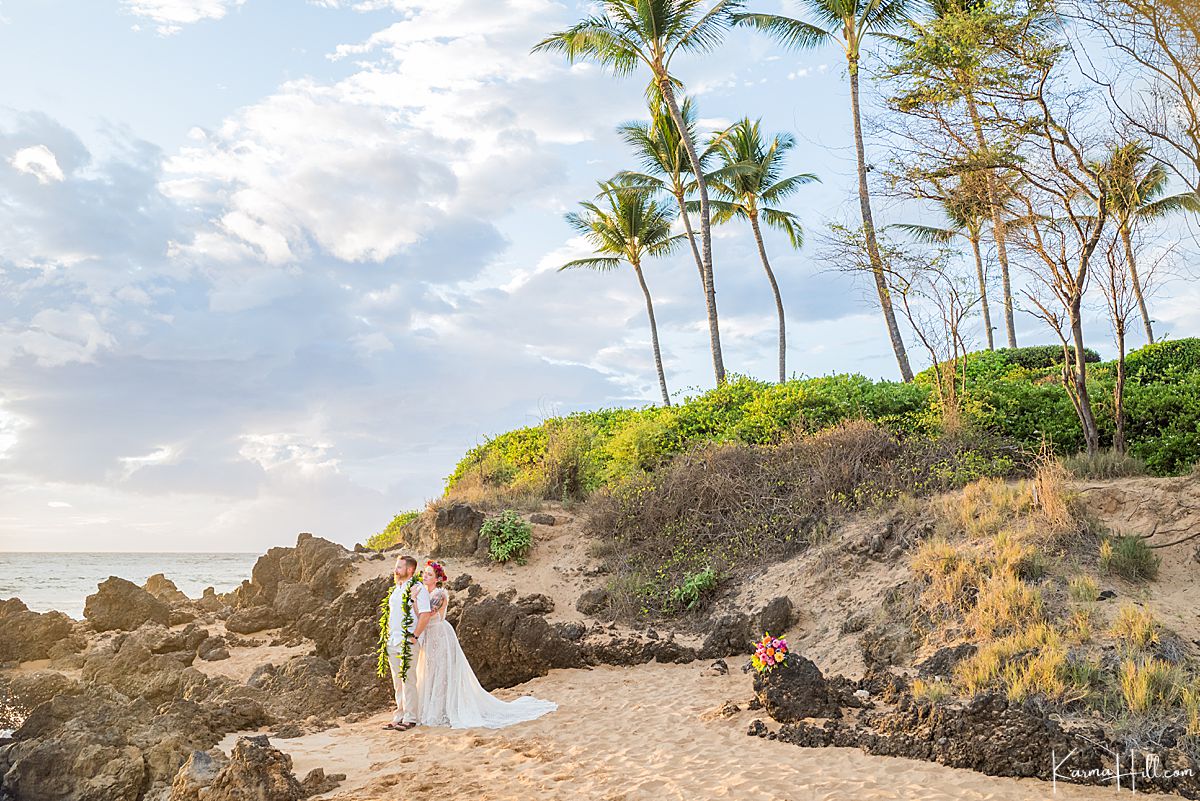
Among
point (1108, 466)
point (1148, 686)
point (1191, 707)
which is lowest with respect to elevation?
point (1191, 707)

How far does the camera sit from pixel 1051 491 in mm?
10422

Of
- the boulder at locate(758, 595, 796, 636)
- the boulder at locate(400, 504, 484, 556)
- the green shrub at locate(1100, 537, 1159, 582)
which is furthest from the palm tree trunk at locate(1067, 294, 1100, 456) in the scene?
the boulder at locate(400, 504, 484, 556)

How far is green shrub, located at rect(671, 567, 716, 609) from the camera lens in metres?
12.4

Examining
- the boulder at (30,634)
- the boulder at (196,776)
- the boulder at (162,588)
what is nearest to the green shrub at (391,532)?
the boulder at (162,588)

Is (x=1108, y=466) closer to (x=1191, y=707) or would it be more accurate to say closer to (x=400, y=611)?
(x=1191, y=707)

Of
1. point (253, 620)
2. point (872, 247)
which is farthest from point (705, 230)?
point (253, 620)

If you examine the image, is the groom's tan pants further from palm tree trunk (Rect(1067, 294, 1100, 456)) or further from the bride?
palm tree trunk (Rect(1067, 294, 1100, 456))

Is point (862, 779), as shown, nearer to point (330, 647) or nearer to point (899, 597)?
point (899, 597)

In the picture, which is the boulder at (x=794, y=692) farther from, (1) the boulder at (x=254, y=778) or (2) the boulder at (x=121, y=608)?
(2) the boulder at (x=121, y=608)

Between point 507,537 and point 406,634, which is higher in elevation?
point 507,537

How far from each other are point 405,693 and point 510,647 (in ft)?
7.63

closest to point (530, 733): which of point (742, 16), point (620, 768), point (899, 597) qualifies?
point (620, 768)

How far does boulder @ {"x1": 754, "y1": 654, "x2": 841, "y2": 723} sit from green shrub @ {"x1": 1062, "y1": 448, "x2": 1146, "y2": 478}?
A: 586 cm

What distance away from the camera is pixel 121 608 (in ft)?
45.0
